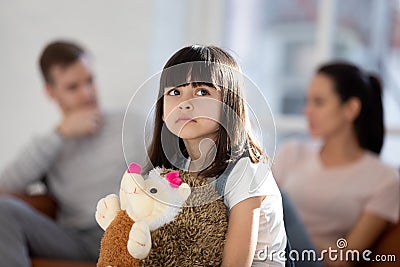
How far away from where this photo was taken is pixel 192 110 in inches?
32.0

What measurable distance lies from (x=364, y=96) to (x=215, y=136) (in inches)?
41.0

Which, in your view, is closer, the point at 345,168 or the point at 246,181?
the point at 246,181

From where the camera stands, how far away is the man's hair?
1.91 m

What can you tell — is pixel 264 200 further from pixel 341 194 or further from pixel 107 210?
pixel 341 194

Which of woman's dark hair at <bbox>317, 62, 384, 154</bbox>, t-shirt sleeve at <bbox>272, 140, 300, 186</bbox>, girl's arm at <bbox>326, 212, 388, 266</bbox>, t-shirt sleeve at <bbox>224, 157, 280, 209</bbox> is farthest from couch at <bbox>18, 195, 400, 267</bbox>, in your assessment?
t-shirt sleeve at <bbox>224, 157, 280, 209</bbox>

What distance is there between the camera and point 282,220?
2.86 ft

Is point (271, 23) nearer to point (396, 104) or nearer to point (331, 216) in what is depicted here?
point (396, 104)

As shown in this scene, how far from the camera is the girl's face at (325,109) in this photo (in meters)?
1.83

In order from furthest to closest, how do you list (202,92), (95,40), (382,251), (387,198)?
(95,40), (387,198), (382,251), (202,92)

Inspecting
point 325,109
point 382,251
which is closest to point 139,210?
point 382,251

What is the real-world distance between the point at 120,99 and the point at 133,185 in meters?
1.49

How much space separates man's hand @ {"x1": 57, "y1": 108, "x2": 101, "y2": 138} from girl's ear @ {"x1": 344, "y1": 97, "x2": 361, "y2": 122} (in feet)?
2.23

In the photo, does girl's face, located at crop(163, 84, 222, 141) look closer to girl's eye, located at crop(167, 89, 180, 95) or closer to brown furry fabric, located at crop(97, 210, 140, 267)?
girl's eye, located at crop(167, 89, 180, 95)

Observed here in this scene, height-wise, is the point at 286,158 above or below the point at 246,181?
below
